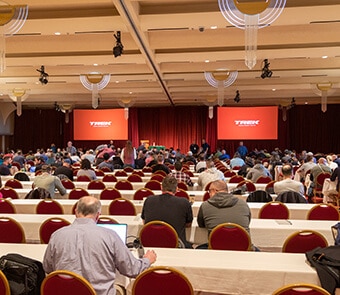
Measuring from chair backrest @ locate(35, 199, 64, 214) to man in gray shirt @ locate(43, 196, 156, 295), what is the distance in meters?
3.23

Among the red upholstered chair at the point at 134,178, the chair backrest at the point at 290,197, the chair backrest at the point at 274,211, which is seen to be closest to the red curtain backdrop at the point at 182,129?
the red upholstered chair at the point at 134,178

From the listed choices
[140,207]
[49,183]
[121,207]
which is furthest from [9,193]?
[140,207]

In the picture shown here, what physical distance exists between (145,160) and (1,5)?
8.56m

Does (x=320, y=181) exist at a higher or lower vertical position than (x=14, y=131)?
lower

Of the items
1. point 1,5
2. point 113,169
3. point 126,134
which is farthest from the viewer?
point 126,134

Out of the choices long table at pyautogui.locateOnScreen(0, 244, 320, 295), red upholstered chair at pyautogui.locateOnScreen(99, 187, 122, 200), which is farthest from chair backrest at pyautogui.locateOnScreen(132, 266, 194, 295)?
red upholstered chair at pyautogui.locateOnScreen(99, 187, 122, 200)

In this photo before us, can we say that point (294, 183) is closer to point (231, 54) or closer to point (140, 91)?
point (231, 54)

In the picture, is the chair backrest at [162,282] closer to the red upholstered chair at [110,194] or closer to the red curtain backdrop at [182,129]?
the red upholstered chair at [110,194]

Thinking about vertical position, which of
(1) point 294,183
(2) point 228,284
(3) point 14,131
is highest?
(3) point 14,131

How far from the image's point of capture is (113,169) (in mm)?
13594

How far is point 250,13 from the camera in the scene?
6.07 metres

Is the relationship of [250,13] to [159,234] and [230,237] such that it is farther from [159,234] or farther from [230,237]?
[159,234]

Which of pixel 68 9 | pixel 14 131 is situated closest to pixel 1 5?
pixel 68 9

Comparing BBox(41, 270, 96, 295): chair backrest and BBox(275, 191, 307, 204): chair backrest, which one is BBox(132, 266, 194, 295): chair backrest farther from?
BBox(275, 191, 307, 204): chair backrest
